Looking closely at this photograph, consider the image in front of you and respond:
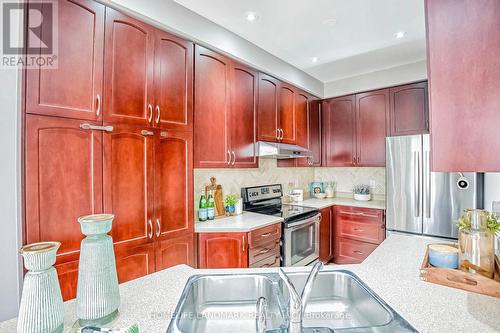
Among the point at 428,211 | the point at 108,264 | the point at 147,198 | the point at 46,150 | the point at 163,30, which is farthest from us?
the point at 428,211

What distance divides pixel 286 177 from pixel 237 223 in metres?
1.60

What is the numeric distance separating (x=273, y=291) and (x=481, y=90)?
959 millimetres

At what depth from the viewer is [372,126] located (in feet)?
10.9

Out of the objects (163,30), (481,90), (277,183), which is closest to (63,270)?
(163,30)

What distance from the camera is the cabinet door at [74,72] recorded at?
1.25m

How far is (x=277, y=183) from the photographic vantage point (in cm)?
346

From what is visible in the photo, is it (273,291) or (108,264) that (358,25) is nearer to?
(273,291)

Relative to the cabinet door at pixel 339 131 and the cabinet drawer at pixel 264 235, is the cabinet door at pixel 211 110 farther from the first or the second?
the cabinet door at pixel 339 131

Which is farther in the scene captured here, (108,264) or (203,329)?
(203,329)

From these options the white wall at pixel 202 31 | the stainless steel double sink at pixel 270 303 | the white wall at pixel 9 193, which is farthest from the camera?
the white wall at pixel 202 31

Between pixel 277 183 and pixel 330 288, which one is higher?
pixel 277 183

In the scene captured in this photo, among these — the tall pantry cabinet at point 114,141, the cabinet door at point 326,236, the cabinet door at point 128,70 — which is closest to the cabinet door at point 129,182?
the tall pantry cabinet at point 114,141

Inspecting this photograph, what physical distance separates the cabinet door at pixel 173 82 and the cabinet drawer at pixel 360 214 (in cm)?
230

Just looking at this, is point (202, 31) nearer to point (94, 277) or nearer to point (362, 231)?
point (94, 277)
